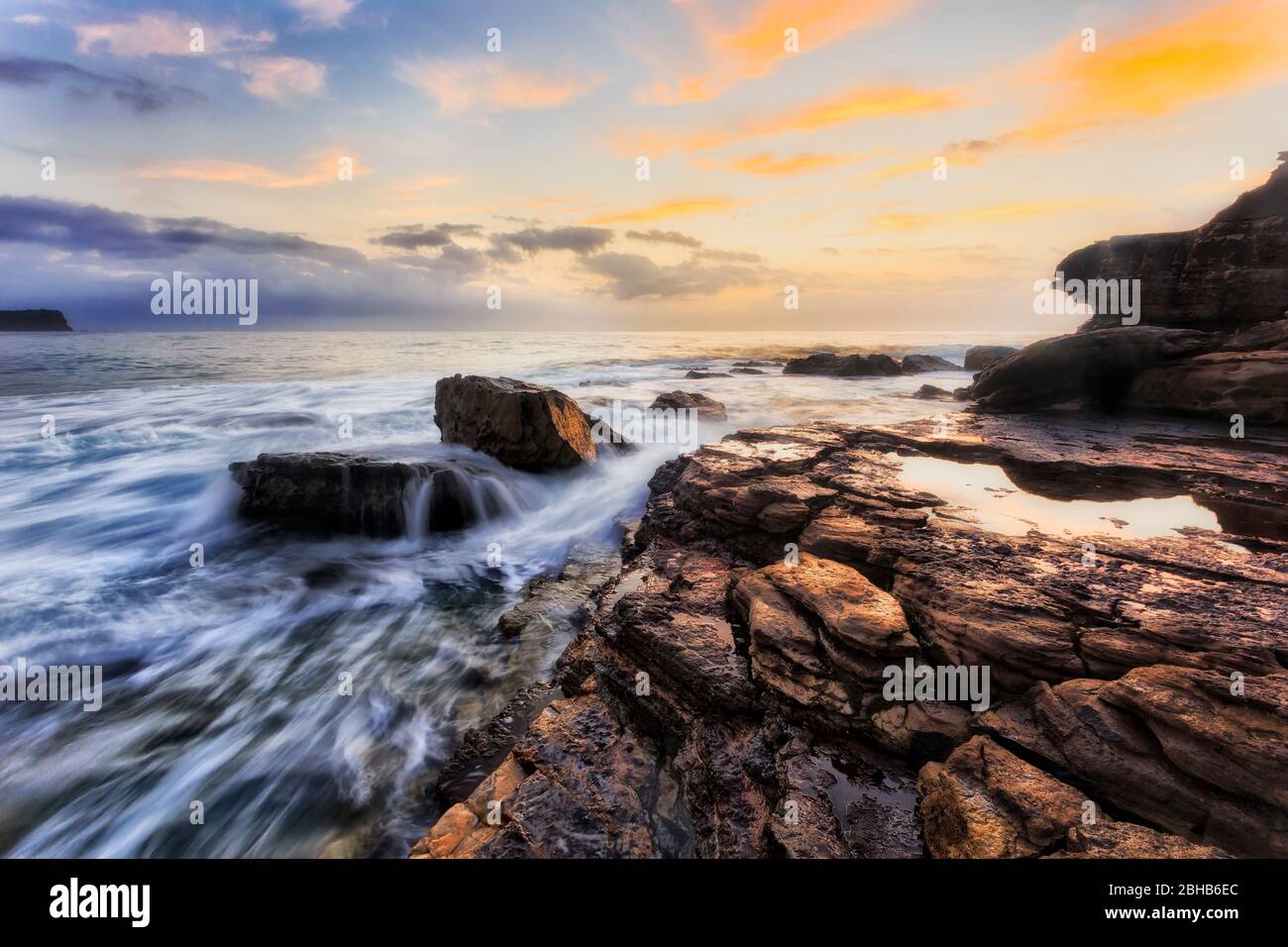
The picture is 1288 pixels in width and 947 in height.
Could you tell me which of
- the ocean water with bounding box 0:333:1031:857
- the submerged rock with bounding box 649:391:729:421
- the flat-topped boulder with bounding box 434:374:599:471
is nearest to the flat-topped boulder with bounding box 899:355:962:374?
the submerged rock with bounding box 649:391:729:421

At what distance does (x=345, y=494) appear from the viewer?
1076 centimetres

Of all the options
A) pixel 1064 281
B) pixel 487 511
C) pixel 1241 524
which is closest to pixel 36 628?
pixel 487 511

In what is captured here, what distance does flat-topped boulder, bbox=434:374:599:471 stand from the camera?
13.1 metres

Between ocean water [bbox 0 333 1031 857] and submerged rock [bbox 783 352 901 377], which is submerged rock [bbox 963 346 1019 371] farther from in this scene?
ocean water [bbox 0 333 1031 857]

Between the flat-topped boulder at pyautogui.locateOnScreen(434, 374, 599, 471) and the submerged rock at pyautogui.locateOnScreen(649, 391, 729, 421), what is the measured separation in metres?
8.97

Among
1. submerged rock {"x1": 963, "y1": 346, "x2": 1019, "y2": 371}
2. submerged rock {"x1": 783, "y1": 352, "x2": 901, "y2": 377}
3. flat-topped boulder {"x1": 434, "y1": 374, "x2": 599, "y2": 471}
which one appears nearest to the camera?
flat-topped boulder {"x1": 434, "y1": 374, "x2": 599, "y2": 471}

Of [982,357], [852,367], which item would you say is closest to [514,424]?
[852,367]

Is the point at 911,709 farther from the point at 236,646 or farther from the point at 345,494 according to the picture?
the point at 345,494

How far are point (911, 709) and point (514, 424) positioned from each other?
11.2 metres

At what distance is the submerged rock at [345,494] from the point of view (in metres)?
10.7

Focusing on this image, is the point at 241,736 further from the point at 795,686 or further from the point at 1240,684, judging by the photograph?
the point at 1240,684

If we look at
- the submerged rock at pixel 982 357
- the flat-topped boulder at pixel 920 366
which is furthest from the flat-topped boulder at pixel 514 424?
the submerged rock at pixel 982 357

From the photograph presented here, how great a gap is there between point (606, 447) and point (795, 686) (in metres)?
12.4

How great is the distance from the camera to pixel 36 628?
7797 mm
